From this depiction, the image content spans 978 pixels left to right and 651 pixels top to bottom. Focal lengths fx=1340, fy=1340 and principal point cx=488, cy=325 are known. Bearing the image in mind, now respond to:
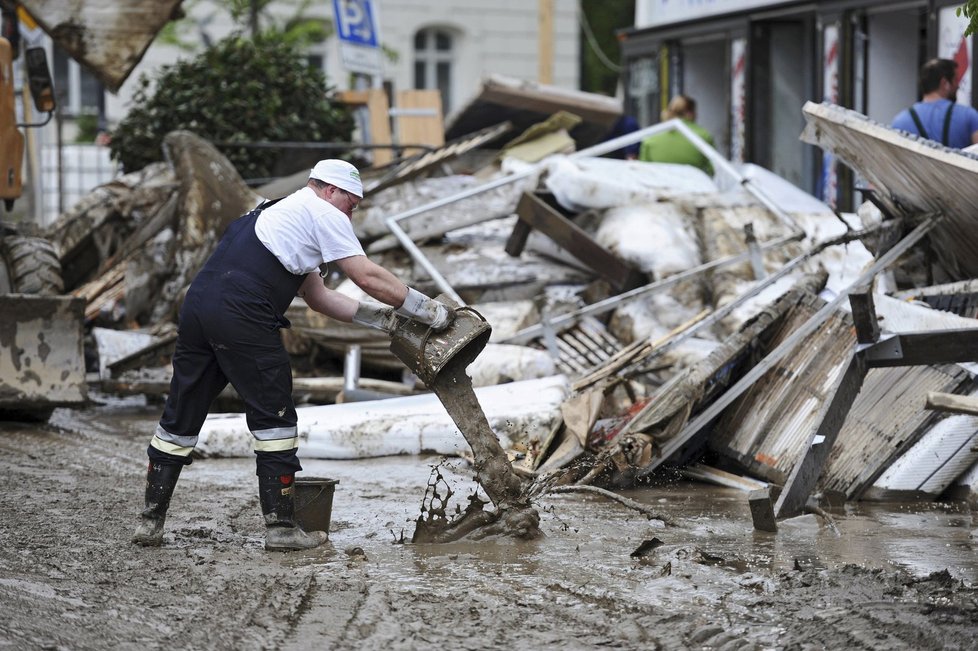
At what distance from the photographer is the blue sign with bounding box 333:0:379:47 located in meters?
13.6

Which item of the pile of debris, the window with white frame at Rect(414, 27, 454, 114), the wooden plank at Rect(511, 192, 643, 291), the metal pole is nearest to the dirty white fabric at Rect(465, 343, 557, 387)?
the pile of debris

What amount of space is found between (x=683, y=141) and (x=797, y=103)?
11.6 feet

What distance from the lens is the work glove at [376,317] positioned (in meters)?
5.47

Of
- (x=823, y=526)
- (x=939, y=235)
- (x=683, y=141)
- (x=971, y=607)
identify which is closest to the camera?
(x=971, y=607)

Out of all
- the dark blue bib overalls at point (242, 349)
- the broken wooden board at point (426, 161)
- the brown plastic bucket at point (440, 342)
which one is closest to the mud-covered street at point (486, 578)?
the dark blue bib overalls at point (242, 349)

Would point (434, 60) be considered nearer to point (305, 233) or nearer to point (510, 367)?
point (510, 367)

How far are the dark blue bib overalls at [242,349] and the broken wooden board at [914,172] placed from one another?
256 cm

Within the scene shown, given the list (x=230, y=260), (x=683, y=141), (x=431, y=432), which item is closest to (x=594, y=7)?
(x=683, y=141)

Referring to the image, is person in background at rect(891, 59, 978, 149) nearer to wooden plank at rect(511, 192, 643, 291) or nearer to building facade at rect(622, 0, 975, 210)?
wooden plank at rect(511, 192, 643, 291)

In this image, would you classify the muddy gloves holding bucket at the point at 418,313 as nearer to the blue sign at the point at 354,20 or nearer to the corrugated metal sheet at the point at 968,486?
the corrugated metal sheet at the point at 968,486

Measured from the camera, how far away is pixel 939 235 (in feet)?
21.1

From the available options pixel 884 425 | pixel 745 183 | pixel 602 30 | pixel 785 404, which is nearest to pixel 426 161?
pixel 745 183

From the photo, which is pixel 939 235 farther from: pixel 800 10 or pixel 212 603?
pixel 800 10

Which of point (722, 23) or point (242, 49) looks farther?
point (722, 23)
